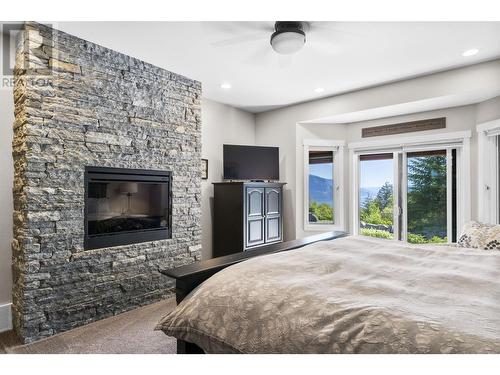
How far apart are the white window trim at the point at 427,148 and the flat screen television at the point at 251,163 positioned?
4.10 feet

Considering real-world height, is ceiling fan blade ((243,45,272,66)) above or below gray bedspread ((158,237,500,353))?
above

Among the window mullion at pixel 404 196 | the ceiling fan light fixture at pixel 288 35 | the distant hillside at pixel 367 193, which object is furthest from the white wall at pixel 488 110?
the ceiling fan light fixture at pixel 288 35

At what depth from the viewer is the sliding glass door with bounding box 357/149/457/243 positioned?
4.12 metres

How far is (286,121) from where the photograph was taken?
4938 millimetres

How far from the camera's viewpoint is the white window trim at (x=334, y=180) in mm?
4828

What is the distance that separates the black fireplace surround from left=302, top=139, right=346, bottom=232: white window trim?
88.9 inches

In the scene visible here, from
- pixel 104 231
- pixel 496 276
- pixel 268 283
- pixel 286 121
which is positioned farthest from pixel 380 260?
pixel 286 121

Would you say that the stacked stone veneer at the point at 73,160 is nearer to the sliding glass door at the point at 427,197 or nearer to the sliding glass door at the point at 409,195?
the sliding glass door at the point at 409,195

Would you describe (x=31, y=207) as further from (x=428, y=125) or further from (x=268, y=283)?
(x=428, y=125)

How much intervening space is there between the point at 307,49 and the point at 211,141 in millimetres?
2024

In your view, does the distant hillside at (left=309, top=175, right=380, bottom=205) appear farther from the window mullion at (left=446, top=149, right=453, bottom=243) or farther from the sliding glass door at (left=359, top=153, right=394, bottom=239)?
the window mullion at (left=446, top=149, right=453, bottom=243)

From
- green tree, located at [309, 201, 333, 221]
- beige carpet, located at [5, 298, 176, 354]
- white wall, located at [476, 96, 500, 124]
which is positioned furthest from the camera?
green tree, located at [309, 201, 333, 221]

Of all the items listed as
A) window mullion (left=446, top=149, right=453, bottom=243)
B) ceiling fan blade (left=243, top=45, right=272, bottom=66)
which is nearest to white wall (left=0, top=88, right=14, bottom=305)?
ceiling fan blade (left=243, top=45, right=272, bottom=66)

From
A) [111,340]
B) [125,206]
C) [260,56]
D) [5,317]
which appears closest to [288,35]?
[260,56]
